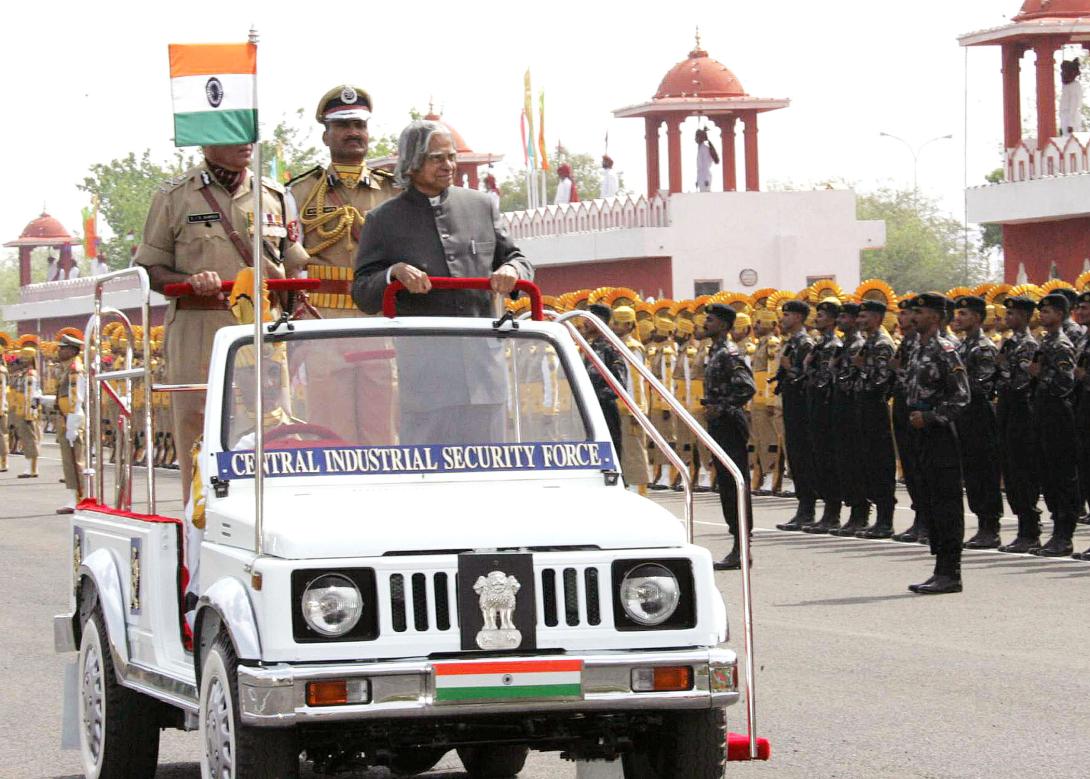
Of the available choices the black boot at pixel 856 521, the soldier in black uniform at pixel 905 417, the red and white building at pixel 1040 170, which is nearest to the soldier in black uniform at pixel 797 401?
the black boot at pixel 856 521

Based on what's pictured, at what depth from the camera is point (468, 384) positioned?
24.8ft

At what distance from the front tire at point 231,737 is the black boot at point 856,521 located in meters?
13.7

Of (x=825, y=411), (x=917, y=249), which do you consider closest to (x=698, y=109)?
(x=825, y=411)

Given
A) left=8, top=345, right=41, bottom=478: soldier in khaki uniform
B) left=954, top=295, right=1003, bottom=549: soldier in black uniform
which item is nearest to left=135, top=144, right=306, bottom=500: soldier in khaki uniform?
left=954, top=295, right=1003, bottom=549: soldier in black uniform

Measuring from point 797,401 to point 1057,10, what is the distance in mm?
26067

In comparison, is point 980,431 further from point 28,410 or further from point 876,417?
point 28,410

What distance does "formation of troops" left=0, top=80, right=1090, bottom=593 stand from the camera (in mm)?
9062

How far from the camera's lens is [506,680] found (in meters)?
6.17

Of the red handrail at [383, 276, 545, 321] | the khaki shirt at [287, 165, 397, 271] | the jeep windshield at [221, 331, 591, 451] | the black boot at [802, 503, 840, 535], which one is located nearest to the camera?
the jeep windshield at [221, 331, 591, 451]

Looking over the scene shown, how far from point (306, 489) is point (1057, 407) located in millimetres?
11832

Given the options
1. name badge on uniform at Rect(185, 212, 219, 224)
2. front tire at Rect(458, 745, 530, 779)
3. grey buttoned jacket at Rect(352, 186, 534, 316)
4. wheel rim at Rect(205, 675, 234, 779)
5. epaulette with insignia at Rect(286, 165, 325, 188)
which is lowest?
front tire at Rect(458, 745, 530, 779)

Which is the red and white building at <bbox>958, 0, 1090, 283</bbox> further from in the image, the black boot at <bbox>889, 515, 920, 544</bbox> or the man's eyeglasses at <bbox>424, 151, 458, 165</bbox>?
the man's eyeglasses at <bbox>424, 151, 458, 165</bbox>

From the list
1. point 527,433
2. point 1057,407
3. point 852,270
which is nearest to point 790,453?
point 1057,407

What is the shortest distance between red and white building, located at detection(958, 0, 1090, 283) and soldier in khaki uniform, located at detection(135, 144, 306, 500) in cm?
3480
